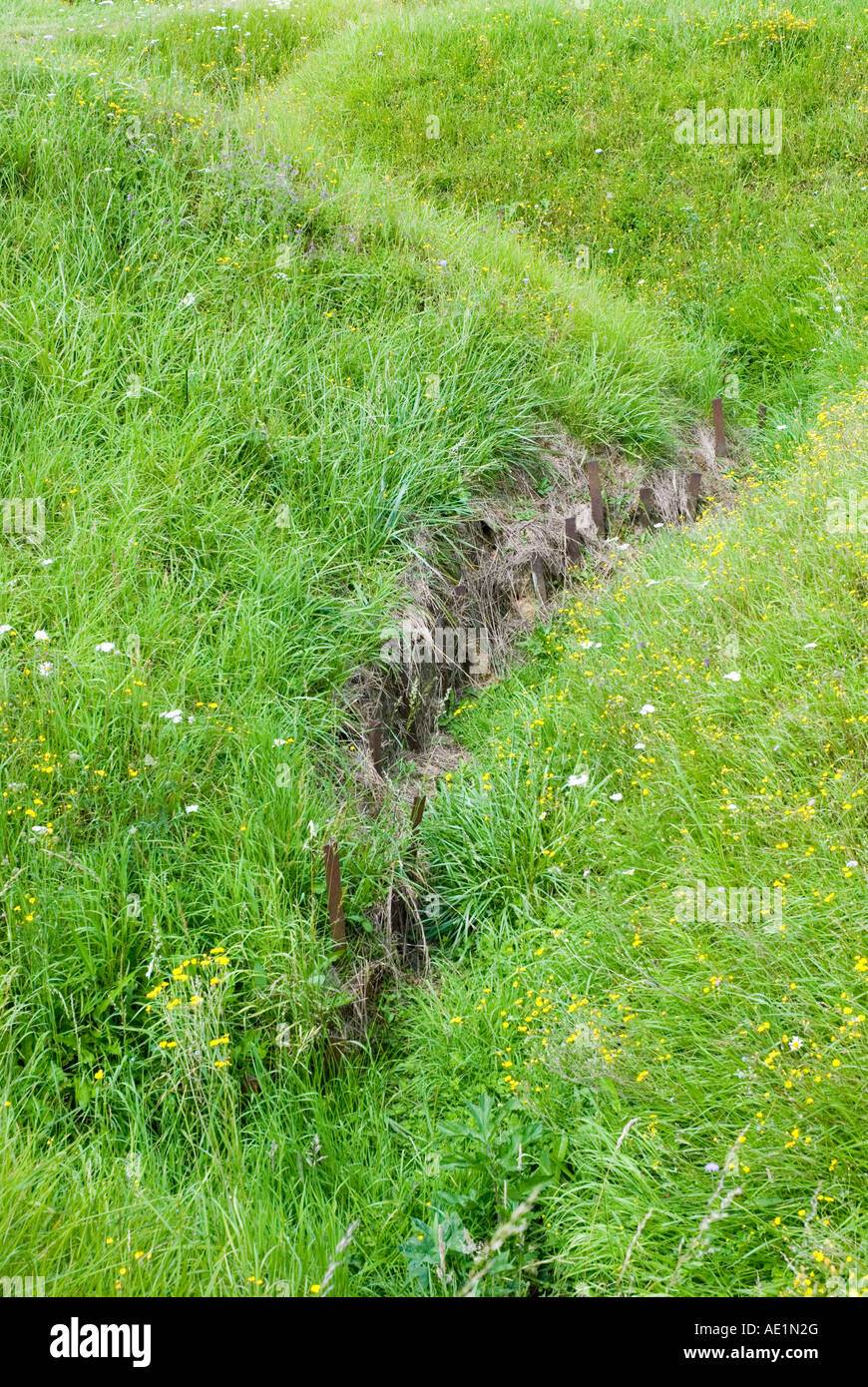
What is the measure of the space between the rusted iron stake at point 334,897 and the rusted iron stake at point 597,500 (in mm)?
3973

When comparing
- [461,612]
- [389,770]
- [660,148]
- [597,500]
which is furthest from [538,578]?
[660,148]

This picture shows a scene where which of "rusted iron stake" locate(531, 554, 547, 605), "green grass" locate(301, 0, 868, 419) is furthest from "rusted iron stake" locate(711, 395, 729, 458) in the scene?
"rusted iron stake" locate(531, 554, 547, 605)

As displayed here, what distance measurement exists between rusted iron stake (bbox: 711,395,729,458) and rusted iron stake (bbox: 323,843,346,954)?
19.2 ft

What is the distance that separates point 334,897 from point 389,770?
1374mm

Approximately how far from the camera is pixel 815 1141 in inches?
107

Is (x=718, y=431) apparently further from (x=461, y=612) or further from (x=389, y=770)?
(x=389, y=770)

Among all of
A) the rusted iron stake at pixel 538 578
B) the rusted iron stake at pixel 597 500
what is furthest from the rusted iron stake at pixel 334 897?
the rusted iron stake at pixel 597 500

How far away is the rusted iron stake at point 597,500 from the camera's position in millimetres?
7230

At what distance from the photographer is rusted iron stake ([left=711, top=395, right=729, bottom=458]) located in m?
8.47

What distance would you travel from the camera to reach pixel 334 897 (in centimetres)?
404

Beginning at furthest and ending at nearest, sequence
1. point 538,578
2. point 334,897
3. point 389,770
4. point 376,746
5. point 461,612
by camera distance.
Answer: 1. point 538,578
2. point 461,612
3. point 389,770
4. point 376,746
5. point 334,897
